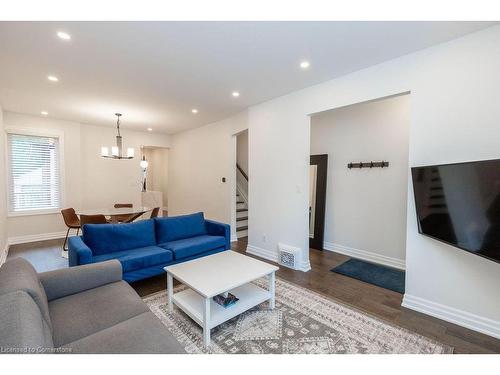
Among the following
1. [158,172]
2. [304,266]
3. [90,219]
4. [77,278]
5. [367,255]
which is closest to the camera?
[77,278]

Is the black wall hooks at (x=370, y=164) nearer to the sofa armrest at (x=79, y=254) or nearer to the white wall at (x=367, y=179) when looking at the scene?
the white wall at (x=367, y=179)

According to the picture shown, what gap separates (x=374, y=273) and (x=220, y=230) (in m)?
2.38

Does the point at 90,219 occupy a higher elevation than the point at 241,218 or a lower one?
higher

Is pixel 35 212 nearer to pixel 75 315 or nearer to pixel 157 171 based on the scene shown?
pixel 157 171

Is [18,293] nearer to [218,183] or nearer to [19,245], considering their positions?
[218,183]

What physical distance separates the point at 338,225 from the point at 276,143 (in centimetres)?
192

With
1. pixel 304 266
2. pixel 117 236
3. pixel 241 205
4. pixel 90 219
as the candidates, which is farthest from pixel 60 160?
pixel 304 266

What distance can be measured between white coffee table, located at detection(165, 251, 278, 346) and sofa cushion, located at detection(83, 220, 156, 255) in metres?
1.01

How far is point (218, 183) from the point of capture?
217 inches

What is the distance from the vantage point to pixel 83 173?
5750mm

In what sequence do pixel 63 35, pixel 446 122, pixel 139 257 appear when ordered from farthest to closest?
pixel 139 257 < pixel 446 122 < pixel 63 35

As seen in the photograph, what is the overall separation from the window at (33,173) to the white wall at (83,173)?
19 centimetres

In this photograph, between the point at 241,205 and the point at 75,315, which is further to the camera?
the point at 241,205

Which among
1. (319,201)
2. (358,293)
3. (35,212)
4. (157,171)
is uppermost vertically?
(157,171)
